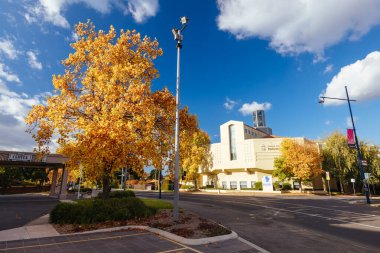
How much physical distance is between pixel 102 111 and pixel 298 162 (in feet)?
127

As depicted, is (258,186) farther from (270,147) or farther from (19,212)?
(19,212)

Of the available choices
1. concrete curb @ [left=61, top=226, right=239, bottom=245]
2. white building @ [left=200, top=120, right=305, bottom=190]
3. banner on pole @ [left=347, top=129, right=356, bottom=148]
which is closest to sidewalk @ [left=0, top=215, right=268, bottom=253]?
concrete curb @ [left=61, top=226, right=239, bottom=245]

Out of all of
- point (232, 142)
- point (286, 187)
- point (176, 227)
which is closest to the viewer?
point (176, 227)

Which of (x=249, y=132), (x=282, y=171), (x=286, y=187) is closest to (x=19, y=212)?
(x=282, y=171)

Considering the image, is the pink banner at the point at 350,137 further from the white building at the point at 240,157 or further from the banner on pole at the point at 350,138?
the white building at the point at 240,157

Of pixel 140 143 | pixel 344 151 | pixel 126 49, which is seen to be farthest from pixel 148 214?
pixel 344 151

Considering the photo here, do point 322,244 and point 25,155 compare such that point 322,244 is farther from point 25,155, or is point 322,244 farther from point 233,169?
point 233,169

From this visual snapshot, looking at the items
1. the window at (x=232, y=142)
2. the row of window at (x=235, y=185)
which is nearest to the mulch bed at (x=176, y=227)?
the row of window at (x=235, y=185)

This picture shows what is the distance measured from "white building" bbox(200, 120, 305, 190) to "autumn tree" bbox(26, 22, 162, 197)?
44152 mm

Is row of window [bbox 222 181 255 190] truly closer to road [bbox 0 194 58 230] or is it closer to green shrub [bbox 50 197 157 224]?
road [bbox 0 194 58 230]

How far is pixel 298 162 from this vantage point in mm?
41781

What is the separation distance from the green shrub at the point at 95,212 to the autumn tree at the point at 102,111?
6.62 feet

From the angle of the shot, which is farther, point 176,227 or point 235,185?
point 235,185

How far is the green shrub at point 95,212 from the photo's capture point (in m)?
11.7
